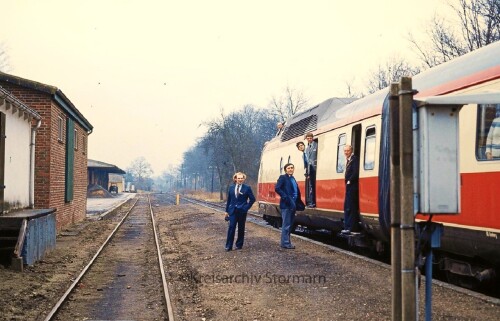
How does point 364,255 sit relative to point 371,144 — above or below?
below

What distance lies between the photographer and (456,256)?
7.72 meters

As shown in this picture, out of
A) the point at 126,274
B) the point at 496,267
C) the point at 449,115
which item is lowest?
the point at 126,274

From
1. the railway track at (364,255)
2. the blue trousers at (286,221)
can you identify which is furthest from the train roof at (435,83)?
the railway track at (364,255)

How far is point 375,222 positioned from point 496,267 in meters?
2.69

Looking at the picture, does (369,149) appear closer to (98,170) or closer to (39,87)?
(39,87)

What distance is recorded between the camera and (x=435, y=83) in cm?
796

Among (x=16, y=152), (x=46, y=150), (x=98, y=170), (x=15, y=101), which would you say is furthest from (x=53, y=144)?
(x=98, y=170)

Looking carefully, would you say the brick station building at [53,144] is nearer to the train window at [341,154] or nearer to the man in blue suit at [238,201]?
the man in blue suit at [238,201]

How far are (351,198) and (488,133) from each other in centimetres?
421

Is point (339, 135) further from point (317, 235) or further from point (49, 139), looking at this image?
point (49, 139)

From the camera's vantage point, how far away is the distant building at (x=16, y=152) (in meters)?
11.4

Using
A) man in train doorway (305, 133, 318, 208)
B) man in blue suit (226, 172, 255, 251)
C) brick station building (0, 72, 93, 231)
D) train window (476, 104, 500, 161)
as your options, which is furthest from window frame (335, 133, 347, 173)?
brick station building (0, 72, 93, 231)

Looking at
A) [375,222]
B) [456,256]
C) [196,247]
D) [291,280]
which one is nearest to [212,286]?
[291,280]

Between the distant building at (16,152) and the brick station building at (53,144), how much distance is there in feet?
4.36
